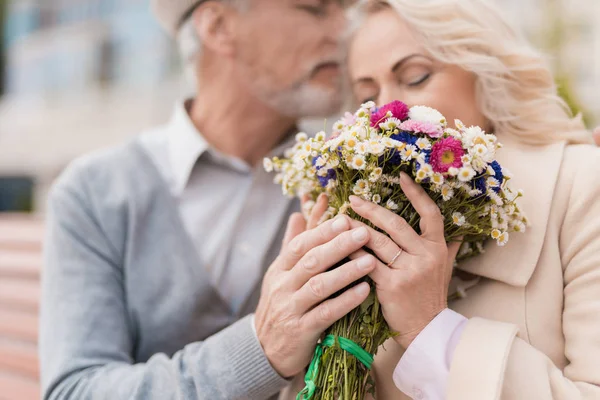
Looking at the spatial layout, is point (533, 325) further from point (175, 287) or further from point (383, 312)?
point (175, 287)

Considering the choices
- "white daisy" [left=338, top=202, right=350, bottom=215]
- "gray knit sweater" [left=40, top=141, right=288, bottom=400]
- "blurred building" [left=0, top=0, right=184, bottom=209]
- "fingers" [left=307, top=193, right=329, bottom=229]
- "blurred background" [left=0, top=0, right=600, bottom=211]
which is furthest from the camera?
"blurred building" [left=0, top=0, right=184, bottom=209]

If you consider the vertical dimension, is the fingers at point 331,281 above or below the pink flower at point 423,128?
below

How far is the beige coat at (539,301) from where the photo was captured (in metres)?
1.52

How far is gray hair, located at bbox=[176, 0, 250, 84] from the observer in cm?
273

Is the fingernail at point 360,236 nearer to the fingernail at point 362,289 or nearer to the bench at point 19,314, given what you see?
the fingernail at point 362,289

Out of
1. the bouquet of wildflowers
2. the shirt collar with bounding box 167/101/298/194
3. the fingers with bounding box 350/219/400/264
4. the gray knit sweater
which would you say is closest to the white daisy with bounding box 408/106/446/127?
the bouquet of wildflowers

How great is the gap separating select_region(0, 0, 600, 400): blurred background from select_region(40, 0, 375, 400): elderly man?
849 cm

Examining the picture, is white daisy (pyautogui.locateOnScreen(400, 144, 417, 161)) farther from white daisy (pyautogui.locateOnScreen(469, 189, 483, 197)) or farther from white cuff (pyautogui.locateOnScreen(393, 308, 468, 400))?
white cuff (pyautogui.locateOnScreen(393, 308, 468, 400))

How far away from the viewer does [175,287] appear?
7.57 ft

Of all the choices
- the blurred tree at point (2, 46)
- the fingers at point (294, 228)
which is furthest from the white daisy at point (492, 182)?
the blurred tree at point (2, 46)

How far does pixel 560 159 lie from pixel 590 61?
1190cm

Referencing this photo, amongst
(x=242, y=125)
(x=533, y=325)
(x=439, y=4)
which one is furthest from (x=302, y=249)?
(x=242, y=125)

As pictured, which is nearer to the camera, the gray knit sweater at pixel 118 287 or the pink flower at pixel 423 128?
the pink flower at pixel 423 128

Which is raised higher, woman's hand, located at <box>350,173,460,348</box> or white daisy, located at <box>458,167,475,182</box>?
white daisy, located at <box>458,167,475,182</box>
